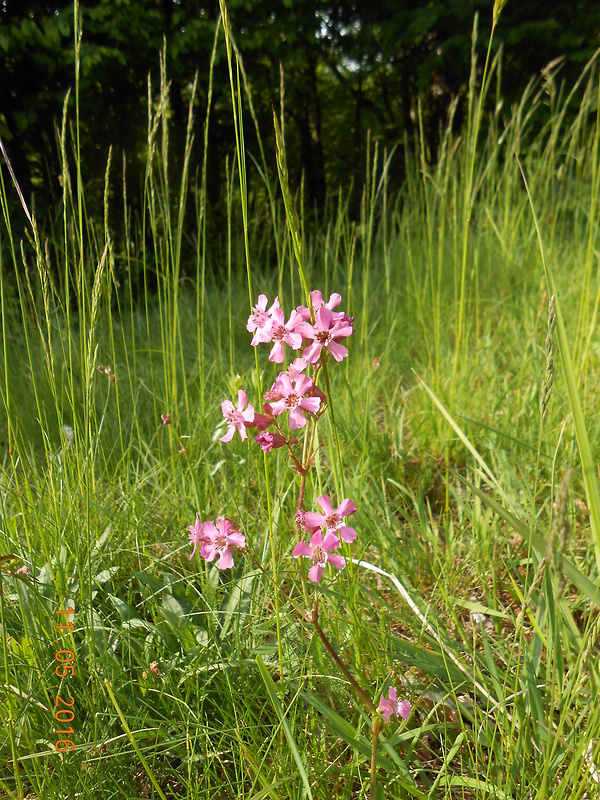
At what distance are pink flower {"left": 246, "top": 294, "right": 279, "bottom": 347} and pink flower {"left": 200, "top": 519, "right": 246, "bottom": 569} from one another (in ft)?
0.76

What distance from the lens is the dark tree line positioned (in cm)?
432

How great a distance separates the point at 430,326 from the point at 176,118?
14.3 feet

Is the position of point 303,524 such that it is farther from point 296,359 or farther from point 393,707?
point 393,707

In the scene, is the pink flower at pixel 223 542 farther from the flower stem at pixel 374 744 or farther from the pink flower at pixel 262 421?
the flower stem at pixel 374 744

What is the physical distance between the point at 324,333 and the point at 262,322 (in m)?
0.10

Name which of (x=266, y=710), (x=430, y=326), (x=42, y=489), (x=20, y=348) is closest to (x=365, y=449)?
(x=266, y=710)

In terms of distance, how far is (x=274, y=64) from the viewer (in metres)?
5.84

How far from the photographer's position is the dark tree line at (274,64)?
4316 mm

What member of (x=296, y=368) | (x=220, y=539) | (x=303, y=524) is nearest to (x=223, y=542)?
(x=220, y=539)

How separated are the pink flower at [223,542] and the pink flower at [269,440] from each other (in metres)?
0.11
